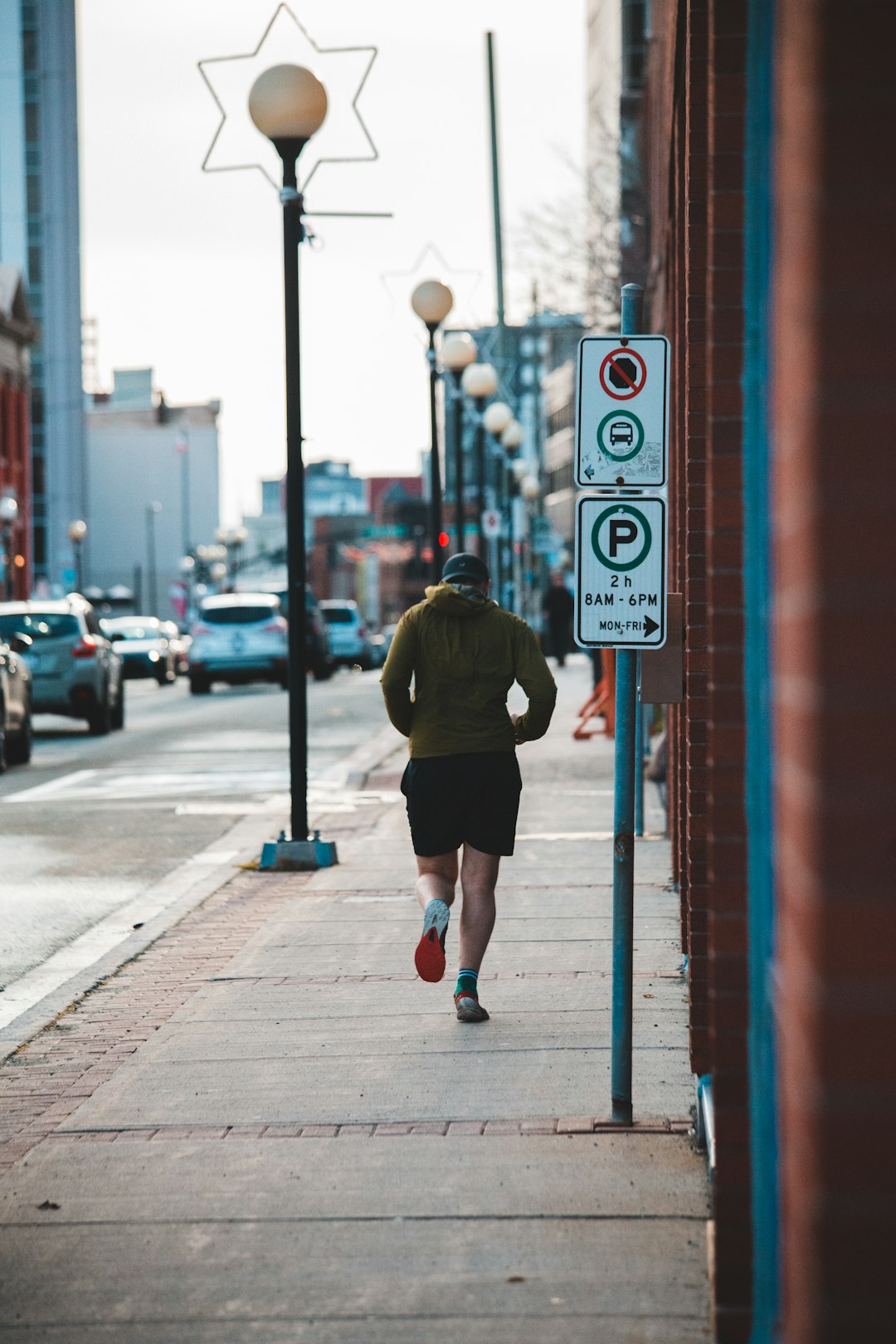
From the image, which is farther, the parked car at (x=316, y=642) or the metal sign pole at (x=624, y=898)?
the parked car at (x=316, y=642)

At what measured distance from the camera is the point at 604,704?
20641 millimetres

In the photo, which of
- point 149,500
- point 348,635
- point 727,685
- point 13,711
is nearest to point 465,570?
point 727,685

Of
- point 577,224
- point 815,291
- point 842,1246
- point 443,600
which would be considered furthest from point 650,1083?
point 577,224

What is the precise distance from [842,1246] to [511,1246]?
2.19 meters

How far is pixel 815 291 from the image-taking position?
7.77 ft

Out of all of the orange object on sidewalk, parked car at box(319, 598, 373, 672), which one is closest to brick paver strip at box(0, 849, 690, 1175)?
the orange object on sidewalk

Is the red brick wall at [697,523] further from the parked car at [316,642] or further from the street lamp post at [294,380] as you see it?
the parked car at [316,642]

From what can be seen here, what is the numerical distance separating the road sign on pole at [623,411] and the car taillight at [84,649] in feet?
64.0

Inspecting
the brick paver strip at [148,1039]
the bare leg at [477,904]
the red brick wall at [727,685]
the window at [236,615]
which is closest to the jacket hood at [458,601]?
the bare leg at [477,904]

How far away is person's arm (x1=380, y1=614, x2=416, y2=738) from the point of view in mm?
7098

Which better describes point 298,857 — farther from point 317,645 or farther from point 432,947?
point 317,645

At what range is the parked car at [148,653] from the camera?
45.1 meters

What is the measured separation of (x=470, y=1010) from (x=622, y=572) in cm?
204

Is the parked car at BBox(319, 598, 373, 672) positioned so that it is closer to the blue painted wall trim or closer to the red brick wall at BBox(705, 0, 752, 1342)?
the red brick wall at BBox(705, 0, 752, 1342)
